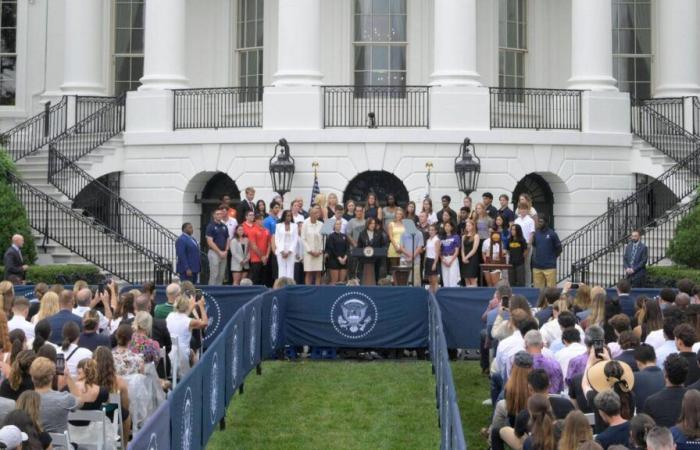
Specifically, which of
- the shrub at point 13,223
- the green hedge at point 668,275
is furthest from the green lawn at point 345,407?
the shrub at point 13,223

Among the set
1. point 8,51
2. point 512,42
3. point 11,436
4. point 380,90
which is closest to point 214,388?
point 11,436

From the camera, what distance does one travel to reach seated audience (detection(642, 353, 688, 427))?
38.1 ft

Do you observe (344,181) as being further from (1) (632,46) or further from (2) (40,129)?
(1) (632,46)

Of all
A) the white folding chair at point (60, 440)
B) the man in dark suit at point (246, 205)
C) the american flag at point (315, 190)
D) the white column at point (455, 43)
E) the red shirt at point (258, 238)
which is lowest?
the white folding chair at point (60, 440)

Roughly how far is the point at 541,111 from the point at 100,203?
11.5 m

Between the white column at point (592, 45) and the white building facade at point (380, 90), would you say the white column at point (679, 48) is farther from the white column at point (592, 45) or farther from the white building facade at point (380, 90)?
the white column at point (592, 45)

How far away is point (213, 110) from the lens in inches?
1387

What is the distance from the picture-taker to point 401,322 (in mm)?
23562

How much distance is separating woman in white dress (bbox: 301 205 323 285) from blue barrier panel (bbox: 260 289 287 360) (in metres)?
4.79

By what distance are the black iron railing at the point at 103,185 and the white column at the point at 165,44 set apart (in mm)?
1347

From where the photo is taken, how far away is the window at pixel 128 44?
38.8 m

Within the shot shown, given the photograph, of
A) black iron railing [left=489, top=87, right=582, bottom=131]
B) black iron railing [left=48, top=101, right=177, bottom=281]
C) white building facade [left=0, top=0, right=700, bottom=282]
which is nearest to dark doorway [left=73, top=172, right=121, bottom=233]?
black iron railing [left=48, top=101, right=177, bottom=281]

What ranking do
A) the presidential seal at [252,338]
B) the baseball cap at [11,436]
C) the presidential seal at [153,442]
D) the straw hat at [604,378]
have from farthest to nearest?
the presidential seal at [252,338] < the straw hat at [604,378] < the baseball cap at [11,436] < the presidential seal at [153,442]

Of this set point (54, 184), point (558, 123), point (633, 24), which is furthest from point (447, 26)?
point (54, 184)
